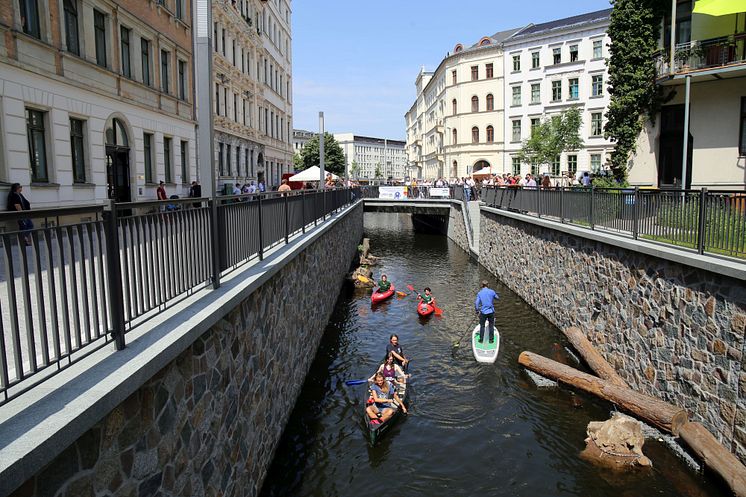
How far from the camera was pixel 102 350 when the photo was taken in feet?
13.8

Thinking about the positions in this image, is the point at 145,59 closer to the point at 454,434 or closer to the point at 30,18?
the point at 30,18

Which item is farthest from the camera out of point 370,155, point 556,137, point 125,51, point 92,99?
point 370,155

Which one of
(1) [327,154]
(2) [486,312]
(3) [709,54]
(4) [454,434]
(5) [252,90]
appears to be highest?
(5) [252,90]

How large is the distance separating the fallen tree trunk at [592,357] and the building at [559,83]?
38622 mm

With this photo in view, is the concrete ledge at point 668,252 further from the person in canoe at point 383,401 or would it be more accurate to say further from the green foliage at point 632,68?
the green foliage at point 632,68

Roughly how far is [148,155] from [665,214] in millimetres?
18084

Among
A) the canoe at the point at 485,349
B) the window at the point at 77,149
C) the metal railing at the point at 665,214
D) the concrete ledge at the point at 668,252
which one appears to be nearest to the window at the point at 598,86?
the metal railing at the point at 665,214

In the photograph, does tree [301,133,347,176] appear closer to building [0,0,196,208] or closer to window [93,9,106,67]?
building [0,0,196,208]

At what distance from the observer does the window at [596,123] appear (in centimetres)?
5153

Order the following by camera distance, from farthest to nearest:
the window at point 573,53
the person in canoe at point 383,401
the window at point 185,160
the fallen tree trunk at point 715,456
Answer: the window at point 573,53
the window at point 185,160
the person in canoe at point 383,401
the fallen tree trunk at point 715,456

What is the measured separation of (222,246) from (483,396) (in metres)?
7.35

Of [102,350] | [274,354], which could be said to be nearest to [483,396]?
[274,354]

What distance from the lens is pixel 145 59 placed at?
21109mm

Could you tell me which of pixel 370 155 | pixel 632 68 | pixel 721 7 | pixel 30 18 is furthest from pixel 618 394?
pixel 370 155
